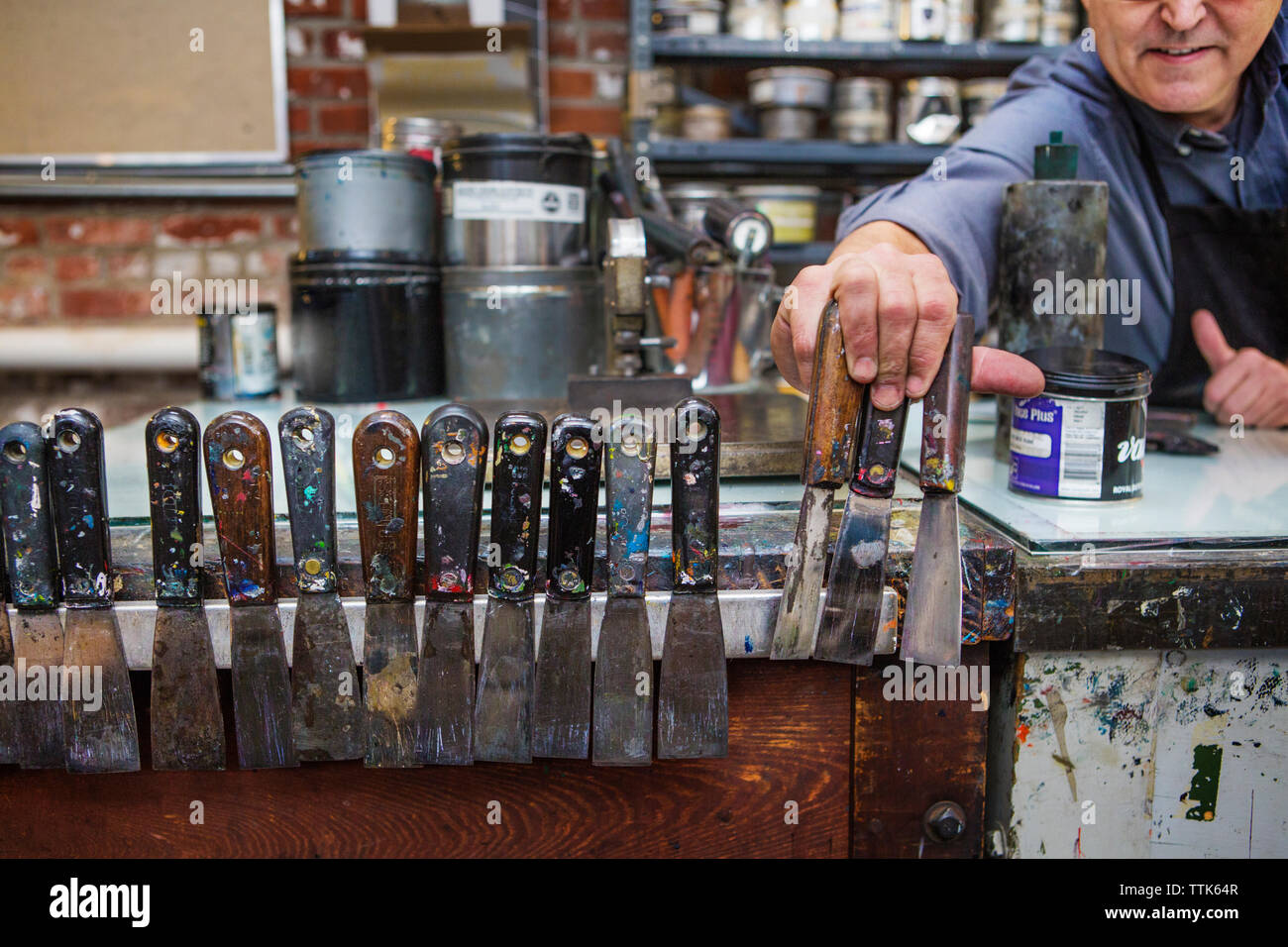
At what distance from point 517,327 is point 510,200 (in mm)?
181

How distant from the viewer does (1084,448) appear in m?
0.93

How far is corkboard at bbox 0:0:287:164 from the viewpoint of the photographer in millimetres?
2383

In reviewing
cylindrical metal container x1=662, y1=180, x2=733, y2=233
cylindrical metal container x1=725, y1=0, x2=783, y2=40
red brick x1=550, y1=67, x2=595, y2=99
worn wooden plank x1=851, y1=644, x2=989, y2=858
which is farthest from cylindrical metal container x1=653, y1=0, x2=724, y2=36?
worn wooden plank x1=851, y1=644, x2=989, y2=858

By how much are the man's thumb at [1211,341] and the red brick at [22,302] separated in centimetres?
254

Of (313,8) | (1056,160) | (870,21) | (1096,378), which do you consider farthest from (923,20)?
(1096,378)

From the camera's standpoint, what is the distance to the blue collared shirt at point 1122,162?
122cm

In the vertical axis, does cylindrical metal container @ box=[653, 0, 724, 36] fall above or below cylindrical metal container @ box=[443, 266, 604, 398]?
above

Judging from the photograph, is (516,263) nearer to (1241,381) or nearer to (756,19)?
(1241,381)

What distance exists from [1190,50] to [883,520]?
86 centimetres

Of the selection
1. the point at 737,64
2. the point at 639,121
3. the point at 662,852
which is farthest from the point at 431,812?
the point at 737,64

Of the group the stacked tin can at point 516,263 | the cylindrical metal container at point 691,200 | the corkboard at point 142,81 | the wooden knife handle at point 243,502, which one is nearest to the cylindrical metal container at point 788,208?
the cylindrical metal container at point 691,200

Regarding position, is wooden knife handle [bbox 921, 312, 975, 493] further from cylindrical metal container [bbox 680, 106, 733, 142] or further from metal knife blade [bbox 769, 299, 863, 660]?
cylindrical metal container [bbox 680, 106, 733, 142]

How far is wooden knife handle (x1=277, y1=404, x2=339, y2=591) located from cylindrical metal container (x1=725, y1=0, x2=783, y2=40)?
6.12 ft

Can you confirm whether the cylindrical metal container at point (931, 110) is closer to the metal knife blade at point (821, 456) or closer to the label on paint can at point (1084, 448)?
the label on paint can at point (1084, 448)
